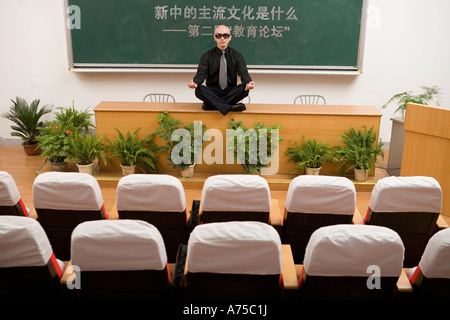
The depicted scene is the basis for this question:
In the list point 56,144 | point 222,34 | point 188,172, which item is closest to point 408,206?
point 188,172

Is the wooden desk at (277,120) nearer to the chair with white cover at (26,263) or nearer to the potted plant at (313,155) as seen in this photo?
the potted plant at (313,155)

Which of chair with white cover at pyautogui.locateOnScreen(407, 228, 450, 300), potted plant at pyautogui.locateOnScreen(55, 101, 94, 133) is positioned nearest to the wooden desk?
potted plant at pyautogui.locateOnScreen(55, 101, 94, 133)

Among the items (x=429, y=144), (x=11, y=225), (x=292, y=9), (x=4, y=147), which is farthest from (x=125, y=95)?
(x=11, y=225)

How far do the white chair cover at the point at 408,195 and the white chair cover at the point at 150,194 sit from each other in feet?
4.41

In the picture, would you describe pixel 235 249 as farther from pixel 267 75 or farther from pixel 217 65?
pixel 267 75

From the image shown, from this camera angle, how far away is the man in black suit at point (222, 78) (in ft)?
17.8

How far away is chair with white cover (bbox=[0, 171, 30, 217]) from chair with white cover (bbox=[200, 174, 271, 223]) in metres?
1.35

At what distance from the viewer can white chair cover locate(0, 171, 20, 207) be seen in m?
3.15

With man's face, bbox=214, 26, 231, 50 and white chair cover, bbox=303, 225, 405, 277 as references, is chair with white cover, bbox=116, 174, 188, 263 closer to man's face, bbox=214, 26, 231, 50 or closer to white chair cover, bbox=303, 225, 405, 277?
white chair cover, bbox=303, 225, 405, 277

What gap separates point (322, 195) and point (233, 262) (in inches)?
41.9

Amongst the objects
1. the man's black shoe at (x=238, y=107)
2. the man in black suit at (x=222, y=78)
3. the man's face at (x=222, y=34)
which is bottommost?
the man's black shoe at (x=238, y=107)

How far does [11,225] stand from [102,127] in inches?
136

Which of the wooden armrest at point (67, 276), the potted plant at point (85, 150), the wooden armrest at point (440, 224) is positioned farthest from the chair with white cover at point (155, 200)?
the potted plant at point (85, 150)
